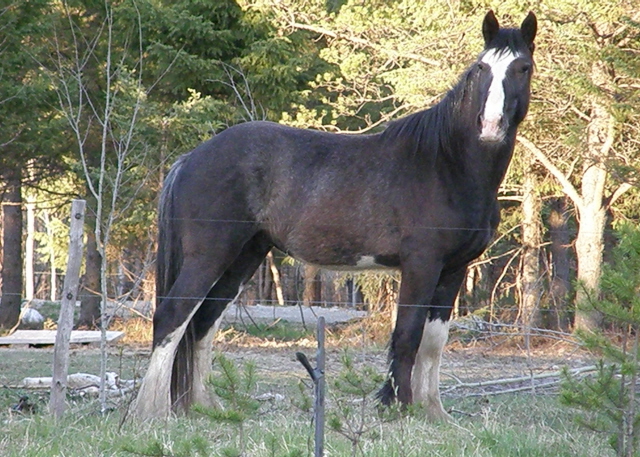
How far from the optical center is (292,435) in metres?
4.66

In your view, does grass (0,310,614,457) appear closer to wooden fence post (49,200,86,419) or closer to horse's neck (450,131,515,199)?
wooden fence post (49,200,86,419)

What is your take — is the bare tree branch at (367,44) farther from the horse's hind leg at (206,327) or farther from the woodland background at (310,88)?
the horse's hind leg at (206,327)

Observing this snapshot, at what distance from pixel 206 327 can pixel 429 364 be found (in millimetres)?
1698

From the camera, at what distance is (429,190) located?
5883 mm

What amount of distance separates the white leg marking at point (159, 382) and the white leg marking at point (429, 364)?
5.44 ft

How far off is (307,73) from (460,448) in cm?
1150

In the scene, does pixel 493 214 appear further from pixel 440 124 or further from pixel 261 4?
pixel 261 4

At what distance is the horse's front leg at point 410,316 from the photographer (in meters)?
5.74

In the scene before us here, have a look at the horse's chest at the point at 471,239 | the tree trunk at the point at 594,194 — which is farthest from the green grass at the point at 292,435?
the tree trunk at the point at 594,194

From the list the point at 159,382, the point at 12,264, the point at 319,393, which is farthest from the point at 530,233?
the point at 319,393

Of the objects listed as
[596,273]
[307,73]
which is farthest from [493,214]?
[307,73]

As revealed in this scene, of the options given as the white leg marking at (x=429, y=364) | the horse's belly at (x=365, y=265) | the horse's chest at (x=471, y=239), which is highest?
the horse's chest at (x=471, y=239)

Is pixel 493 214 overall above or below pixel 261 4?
below

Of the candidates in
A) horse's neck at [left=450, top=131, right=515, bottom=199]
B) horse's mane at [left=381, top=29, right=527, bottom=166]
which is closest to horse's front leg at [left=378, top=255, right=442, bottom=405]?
horse's neck at [left=450, top=131, right=515, bottom=199]
